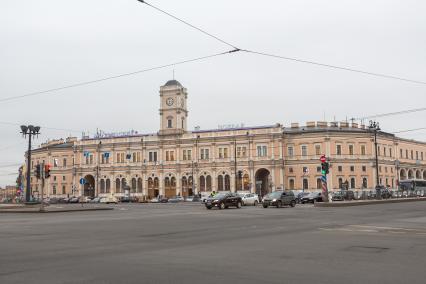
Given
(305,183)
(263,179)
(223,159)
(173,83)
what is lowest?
(305,183)

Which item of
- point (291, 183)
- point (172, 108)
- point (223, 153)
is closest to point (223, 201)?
point (291, 183)

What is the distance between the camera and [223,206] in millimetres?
42719

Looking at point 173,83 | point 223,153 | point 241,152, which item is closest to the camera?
point 241,152

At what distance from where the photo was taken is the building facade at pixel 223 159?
9550 centimetres

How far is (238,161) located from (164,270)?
297 feet

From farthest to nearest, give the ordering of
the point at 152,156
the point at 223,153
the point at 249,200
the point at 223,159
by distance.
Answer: the point at 152,156 < the point at 223,153 < the point at 223,159 < the point at 249,200

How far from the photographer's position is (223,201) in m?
42.6

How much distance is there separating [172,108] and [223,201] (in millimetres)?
63629

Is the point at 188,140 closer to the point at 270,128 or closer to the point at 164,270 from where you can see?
the point at 270,128

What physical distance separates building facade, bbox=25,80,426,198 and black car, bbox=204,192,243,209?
43826mm

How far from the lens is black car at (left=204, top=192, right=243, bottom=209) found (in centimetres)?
4193

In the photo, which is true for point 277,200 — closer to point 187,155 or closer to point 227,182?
point 227,182

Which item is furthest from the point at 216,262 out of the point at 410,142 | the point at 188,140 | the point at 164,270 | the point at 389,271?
the point at 410,142

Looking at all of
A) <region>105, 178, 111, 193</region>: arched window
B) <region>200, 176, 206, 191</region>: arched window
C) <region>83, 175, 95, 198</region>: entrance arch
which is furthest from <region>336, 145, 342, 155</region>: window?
<region>83, 175, 95, 198</region>: entrance arch
